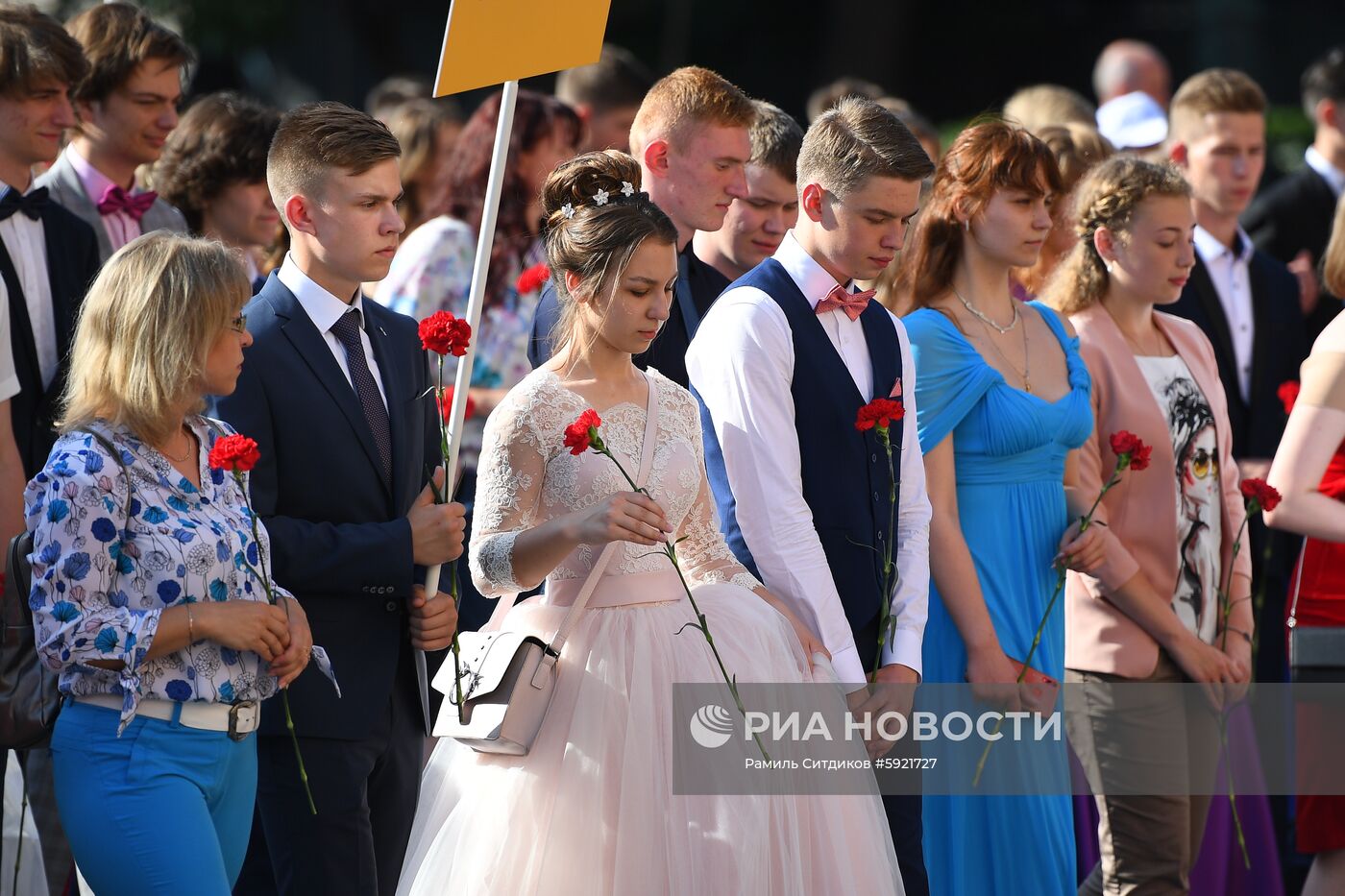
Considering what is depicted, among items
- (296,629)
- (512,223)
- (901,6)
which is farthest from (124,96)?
(901,6)

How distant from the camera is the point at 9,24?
4.78m

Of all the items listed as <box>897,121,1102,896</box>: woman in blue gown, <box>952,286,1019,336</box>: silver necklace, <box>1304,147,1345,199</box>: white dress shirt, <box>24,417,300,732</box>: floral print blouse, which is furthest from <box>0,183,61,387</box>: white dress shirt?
<box>1304,147,1345,199</box>: white dress shirt

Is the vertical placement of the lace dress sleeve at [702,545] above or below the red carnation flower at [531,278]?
below

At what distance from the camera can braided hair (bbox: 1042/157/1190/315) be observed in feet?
17.3

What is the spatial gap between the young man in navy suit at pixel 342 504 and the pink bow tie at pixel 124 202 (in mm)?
1261

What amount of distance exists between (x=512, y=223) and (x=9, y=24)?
6.79ft

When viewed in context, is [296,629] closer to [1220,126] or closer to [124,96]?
[124,96]

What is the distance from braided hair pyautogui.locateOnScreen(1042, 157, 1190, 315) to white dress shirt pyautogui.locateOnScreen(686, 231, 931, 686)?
1115mm

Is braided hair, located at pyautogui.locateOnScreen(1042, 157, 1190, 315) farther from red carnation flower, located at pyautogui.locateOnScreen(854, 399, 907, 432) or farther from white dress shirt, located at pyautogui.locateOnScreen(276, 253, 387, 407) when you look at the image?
white dress shirt, located at pyautogui.locateOnScreen(276, 253, 387, 407)

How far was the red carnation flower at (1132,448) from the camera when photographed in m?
4.71

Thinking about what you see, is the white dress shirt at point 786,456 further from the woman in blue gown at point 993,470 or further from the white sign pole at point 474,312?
the white sign pole at point 474,312

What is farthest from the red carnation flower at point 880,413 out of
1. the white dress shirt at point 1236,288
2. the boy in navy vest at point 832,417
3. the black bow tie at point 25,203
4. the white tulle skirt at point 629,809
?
the white dress shirt at point 1236,288

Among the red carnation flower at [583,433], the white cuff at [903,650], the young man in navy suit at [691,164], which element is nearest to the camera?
the red carnation flower at [583,433]

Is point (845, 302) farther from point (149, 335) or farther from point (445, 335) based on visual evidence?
point (149, 335)
